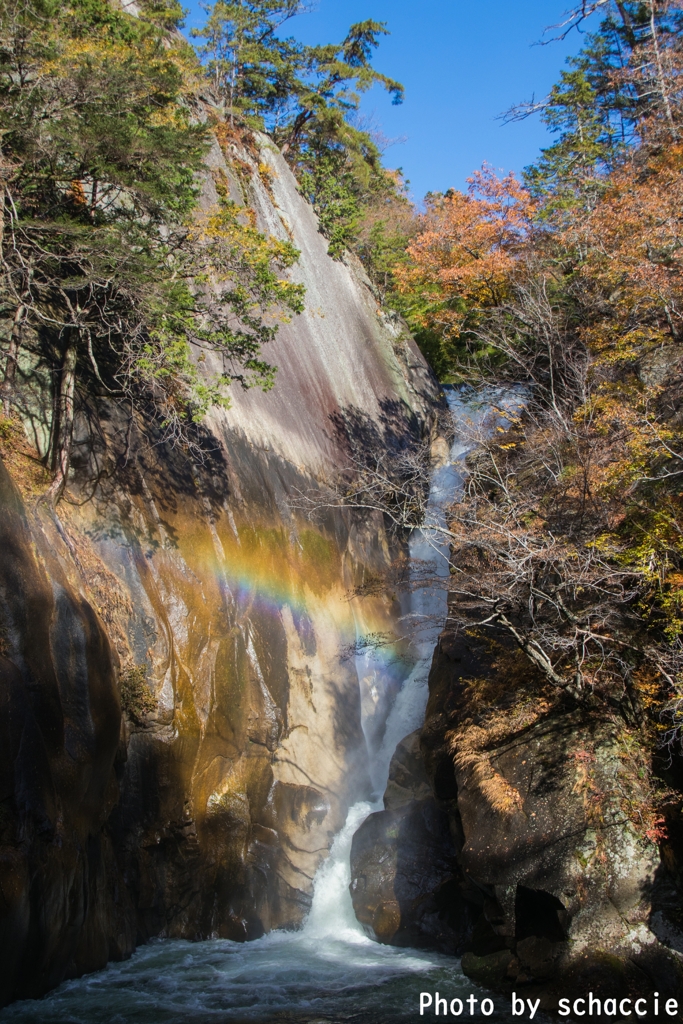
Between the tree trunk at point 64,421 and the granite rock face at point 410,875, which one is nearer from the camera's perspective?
the granite rock face at point 410,875

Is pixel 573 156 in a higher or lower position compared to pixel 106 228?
higher

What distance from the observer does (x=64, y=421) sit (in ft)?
37.6

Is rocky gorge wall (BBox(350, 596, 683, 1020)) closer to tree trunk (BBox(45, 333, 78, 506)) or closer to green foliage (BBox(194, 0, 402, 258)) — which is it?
tree trunk (BBox(45, 333, 78, 506))

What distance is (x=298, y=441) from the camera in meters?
18.3

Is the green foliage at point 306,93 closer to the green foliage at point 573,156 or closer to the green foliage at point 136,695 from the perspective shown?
the green foliage at point 573,156

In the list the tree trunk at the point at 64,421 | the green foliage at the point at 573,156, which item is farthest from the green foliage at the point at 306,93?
the tree trunk at the point at 64,421

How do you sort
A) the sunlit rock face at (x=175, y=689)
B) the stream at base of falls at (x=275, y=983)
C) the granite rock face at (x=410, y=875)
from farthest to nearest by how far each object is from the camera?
the granite rock face at (x=410, y=875) < the sunlit rock face at (x=175, y=689) < the stream at base of falls at (x=275, y=983)

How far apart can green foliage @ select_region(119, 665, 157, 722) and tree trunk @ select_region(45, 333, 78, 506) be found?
3.25 m

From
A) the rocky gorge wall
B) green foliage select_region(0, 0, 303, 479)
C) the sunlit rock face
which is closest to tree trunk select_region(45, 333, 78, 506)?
green foliage select_region(0, 0, 303, 479)

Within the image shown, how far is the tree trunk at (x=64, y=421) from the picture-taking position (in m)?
11.2

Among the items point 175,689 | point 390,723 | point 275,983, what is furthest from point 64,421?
point 390,723

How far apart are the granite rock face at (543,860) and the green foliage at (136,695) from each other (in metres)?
4.87

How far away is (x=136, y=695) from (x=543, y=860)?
20.3ft

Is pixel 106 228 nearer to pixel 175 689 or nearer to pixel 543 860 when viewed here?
pixel 175 689
